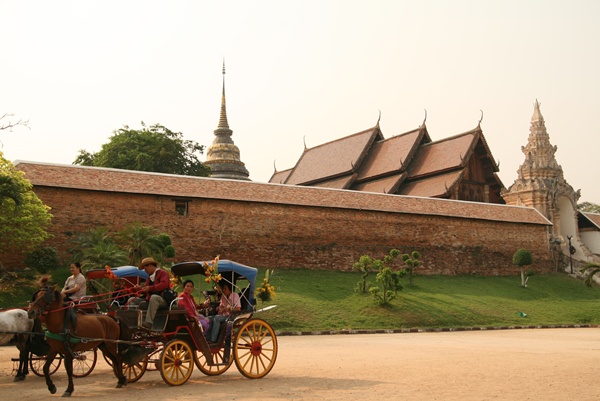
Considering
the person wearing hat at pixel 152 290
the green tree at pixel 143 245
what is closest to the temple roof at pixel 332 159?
the green tree at pixel 143 245

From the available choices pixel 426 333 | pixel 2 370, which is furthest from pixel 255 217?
pixel 2 370

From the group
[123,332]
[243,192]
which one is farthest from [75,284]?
[243,192]

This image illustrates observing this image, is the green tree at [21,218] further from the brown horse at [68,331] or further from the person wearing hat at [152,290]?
the brown horse at [68,331]

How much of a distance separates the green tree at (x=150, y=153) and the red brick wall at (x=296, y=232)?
12.0m

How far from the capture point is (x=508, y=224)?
107ft

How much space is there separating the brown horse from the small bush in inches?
497

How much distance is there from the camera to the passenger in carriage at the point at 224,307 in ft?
31.4

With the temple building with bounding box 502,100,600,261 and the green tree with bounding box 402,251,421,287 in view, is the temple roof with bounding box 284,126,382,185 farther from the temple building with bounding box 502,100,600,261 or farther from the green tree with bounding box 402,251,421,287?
the green tree with bounding box 402,251,421,287

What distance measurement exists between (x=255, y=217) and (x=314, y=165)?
17.9 meters

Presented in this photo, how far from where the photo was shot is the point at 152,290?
9070 mm

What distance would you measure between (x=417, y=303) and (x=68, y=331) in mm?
15863

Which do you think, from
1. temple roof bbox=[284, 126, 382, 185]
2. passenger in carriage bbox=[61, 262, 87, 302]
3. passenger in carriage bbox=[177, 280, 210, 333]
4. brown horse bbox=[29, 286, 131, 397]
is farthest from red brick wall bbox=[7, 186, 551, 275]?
brown horse bbox=[29, 286, 131, 397]

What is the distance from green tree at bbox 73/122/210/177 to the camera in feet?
119

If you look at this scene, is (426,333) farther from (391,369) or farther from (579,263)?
(579,263)
